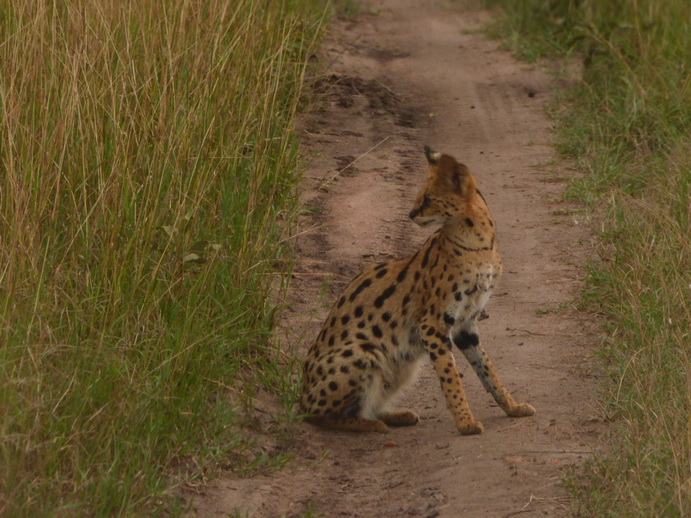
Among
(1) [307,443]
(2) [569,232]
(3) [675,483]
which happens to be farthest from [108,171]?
(2) [569,232]

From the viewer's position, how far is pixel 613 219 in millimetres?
6992

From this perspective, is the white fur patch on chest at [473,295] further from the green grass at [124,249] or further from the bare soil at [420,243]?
Result: the green grass at [124,249]

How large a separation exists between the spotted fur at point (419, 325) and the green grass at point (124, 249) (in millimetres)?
374

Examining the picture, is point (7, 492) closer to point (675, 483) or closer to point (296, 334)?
point (675, 483)

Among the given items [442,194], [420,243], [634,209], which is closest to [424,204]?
[442,194]

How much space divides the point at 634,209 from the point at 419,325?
2463 millimetres

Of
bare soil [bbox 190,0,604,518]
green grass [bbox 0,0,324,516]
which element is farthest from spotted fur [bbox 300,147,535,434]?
green grass [bbox 0,0,324,516]

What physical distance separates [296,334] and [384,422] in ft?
2.82

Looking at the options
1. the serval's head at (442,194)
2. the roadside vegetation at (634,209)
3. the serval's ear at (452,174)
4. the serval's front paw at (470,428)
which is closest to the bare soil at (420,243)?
the serval's front paw at (470,428)

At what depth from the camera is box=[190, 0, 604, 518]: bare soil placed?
14.5 ft

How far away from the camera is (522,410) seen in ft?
16.6

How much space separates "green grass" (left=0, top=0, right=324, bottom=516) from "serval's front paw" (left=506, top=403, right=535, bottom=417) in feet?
3.64

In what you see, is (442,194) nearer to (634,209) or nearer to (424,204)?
(424,204)

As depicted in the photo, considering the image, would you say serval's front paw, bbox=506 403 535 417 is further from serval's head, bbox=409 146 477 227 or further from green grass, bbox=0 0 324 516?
green grass, bbox=0 0 324 516
